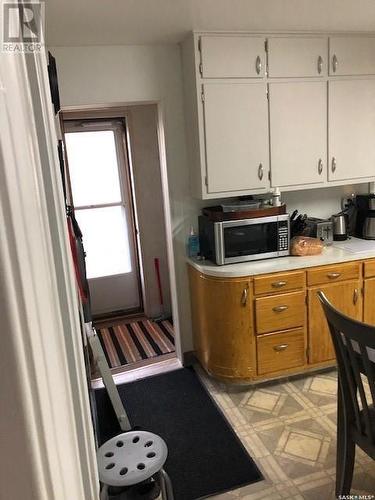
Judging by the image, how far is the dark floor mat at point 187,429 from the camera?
2166 millimetres

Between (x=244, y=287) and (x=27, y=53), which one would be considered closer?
(x=27, y=53)

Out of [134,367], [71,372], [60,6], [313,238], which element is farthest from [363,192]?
[71,372]

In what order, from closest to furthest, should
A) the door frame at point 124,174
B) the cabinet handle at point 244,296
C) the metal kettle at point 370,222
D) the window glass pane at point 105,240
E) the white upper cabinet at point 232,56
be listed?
the white upper cabinet at point 232,56 → the cabinet handle at point 244,296 → the metal kettle at point 370,222 → the door frame at point 124,174 → the window glass pane at point 105,240

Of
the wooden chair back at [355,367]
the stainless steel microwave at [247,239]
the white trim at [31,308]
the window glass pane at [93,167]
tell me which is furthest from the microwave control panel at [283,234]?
the white trim at [31,308]

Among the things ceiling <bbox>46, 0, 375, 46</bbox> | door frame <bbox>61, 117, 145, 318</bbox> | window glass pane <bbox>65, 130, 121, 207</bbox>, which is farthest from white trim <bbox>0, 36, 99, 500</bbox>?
window glass pane <bbox>65, 130, 121, 207</bbox>

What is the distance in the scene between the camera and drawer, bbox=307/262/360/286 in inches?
113

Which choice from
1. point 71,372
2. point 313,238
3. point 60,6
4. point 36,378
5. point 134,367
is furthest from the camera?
point 134,367

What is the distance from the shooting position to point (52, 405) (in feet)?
1.54

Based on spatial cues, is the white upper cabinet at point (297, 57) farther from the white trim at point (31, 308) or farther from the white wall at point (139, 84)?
the white trim at point (31, 308)

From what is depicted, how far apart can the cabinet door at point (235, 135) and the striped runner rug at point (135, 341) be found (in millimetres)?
1670

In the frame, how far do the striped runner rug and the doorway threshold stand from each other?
0.10 metres

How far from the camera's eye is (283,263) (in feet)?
9.37

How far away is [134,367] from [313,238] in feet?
5.87

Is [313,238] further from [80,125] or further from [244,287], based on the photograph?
Answer: [80,125]
